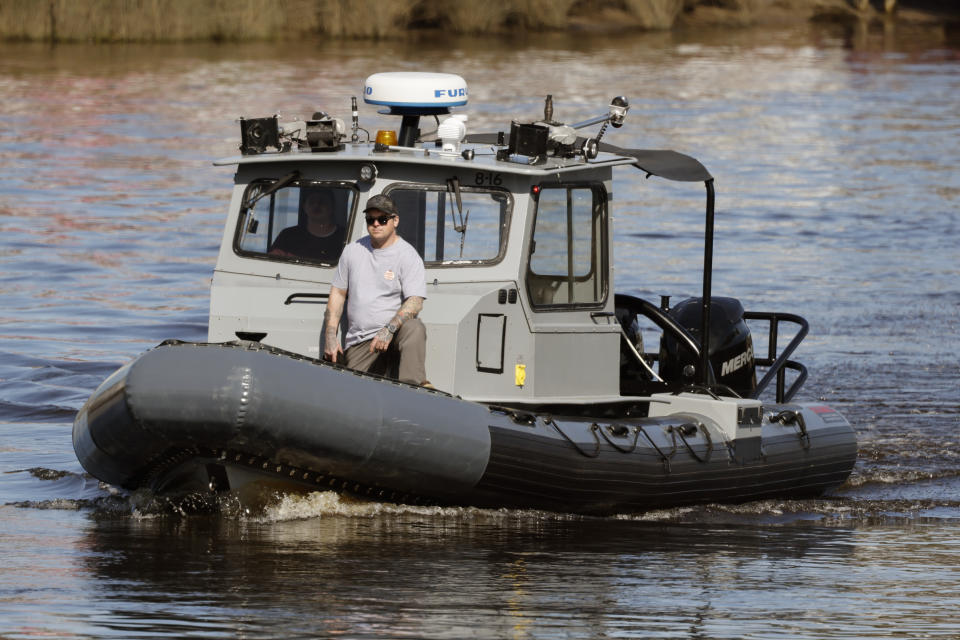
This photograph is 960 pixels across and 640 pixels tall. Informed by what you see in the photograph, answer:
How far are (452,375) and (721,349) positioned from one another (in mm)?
2954

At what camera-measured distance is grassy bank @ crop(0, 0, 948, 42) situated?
41219 mm

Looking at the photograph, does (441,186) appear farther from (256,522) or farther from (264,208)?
(256,522)

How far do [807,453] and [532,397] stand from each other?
2.07 meters

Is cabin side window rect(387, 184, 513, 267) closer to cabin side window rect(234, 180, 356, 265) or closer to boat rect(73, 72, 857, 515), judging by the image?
boat rect(73, 72, 857, 515)

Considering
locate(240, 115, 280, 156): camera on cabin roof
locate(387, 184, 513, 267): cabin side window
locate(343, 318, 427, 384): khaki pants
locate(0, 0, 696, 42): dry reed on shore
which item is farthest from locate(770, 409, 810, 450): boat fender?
locate(0, 0, 696, 42): dry reed on shore

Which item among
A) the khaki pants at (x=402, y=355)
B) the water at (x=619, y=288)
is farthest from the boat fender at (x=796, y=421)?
the khaki pants at (x=402, y=355)

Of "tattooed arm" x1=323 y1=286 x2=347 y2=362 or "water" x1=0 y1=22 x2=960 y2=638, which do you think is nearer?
"water" x1=0 y1=22 x2=960 y2=638

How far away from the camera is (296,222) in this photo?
1045 cm

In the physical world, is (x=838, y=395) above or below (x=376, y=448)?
below

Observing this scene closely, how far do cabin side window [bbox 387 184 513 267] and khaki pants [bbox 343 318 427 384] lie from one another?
2.02ft

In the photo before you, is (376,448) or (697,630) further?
(376,448)

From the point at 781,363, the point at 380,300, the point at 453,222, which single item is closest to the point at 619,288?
the point at 781,363

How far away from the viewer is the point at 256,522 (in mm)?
9773

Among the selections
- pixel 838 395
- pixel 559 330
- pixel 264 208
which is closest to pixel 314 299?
pixel 264 208
